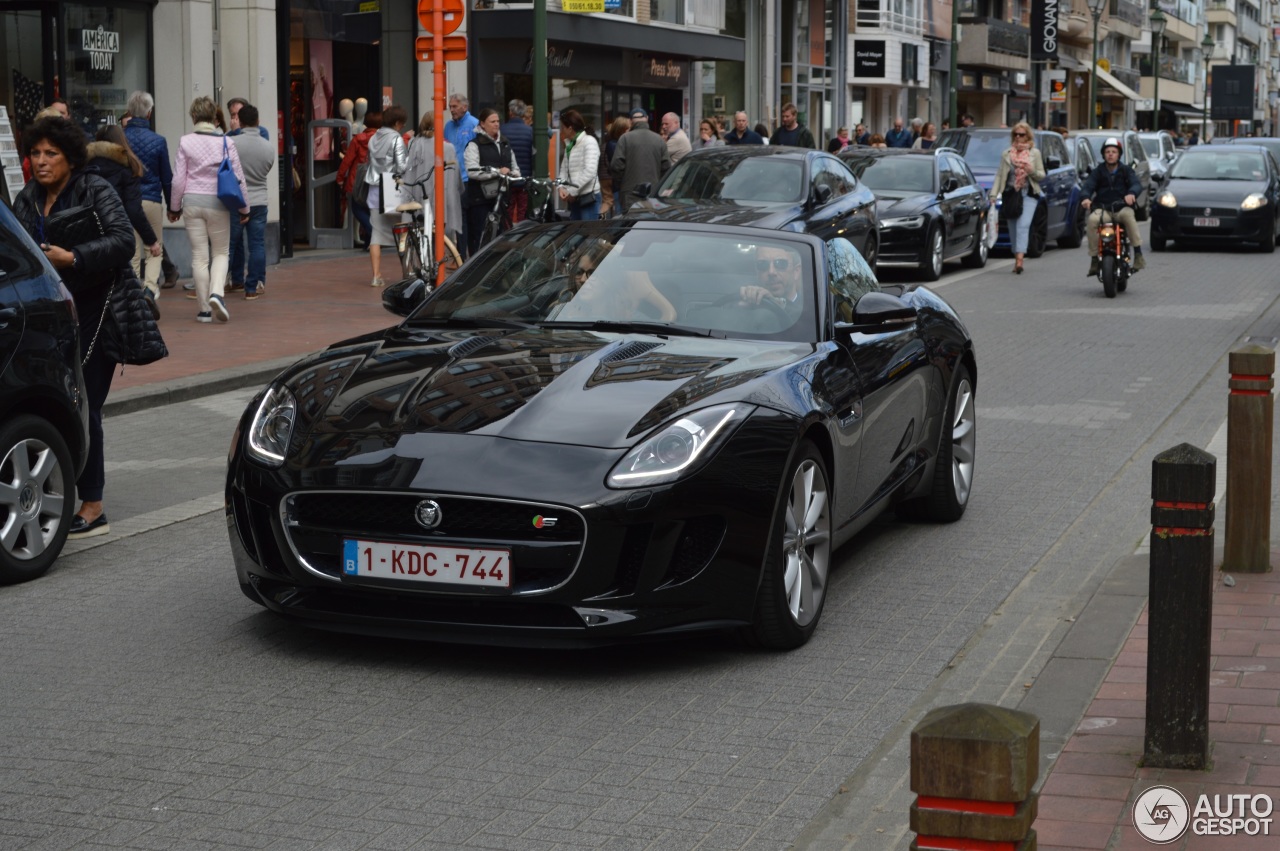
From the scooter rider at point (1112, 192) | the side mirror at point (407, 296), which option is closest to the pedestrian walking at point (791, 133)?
the scooter rider at point (1112, 192)

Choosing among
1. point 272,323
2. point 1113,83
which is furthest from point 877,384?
point 1113,83

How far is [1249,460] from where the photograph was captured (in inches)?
275

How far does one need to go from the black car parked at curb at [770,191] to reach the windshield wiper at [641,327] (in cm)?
1104

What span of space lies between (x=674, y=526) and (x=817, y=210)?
44.8 feet

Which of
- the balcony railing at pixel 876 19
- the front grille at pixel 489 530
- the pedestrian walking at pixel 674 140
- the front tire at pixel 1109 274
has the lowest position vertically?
the front grille at pixel 489 530

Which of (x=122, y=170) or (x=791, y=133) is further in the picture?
(x=791, y=133)

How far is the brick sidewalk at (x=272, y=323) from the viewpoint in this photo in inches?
543

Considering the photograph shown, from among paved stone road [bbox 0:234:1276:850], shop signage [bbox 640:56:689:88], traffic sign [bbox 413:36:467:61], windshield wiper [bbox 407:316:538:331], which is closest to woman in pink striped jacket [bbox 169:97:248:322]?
traffic sign [bbox 413:36:467:61]

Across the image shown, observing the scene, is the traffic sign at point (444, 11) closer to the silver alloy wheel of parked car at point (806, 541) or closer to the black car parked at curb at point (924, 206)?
the black car parked at curb at point (924, 206)

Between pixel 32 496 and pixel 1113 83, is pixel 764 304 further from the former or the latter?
pixel 1113 83

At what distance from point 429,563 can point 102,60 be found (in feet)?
53.7

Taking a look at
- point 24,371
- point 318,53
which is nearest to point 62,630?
point 24,371

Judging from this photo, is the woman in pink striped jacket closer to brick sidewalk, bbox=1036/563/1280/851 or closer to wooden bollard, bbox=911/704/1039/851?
brick sidewalk, bbox=1036/563/1280/851

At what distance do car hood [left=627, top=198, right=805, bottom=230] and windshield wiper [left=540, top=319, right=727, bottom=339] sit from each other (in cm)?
1019
